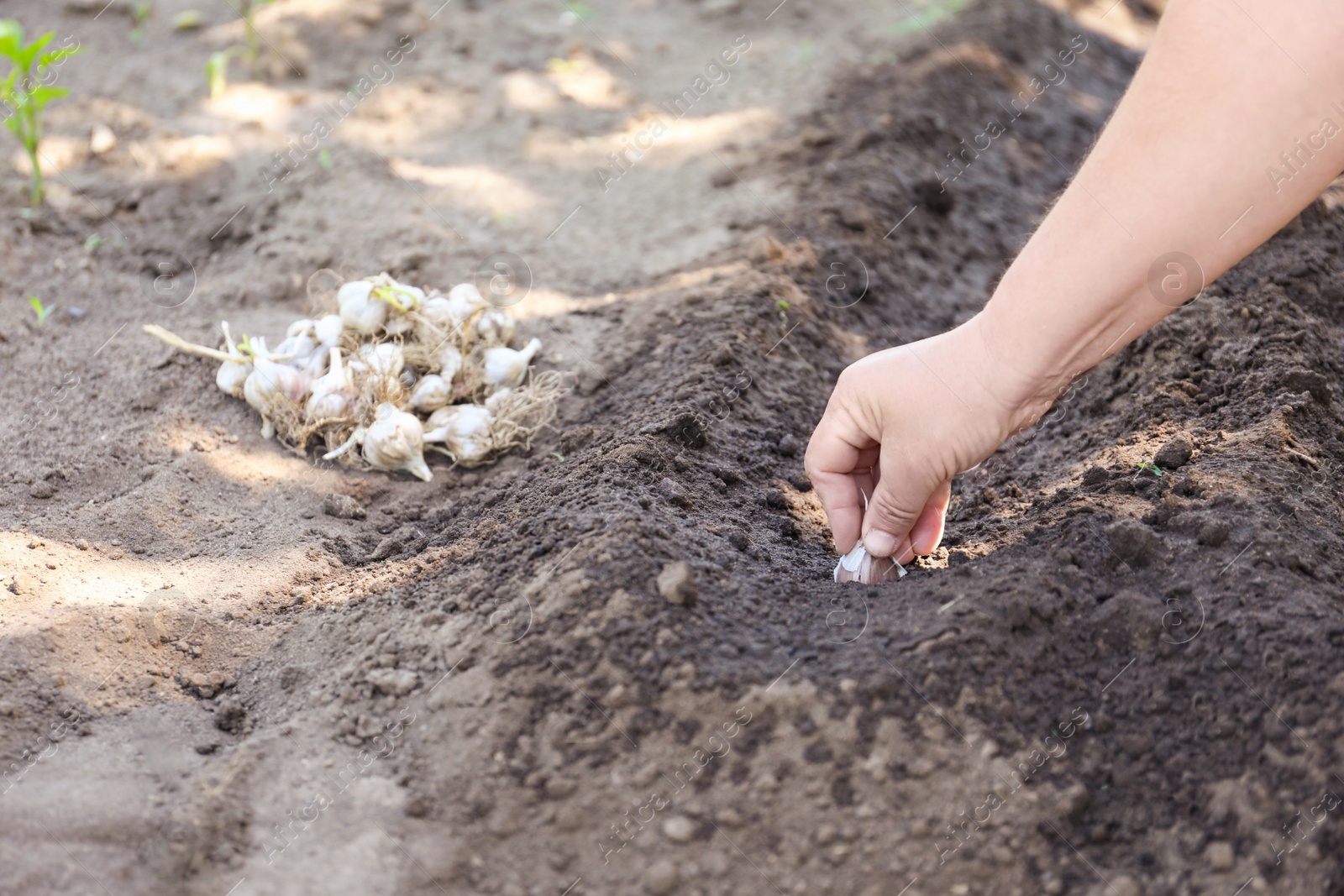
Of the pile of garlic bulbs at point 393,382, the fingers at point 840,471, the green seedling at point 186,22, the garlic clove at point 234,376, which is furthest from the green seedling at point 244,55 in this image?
the fingers at point 840,471

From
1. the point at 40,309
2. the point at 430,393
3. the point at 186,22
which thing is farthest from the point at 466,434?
the point at 186,22

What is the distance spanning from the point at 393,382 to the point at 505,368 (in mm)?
321

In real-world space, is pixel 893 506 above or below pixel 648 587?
above

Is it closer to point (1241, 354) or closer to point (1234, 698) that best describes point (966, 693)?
point (1234, 698)

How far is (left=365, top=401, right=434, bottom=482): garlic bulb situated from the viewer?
2.51 metres

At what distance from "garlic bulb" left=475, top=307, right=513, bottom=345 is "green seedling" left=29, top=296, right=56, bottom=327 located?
126 centimetres

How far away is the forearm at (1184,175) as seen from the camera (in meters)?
1.31

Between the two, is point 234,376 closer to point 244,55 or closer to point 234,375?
point 234,375

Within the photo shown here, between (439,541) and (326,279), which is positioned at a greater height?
(439,541)

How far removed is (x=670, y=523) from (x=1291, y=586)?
1.09 metres

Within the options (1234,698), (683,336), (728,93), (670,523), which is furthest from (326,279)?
(1234,698)

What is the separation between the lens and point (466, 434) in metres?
2.58

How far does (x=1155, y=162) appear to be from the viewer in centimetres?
141

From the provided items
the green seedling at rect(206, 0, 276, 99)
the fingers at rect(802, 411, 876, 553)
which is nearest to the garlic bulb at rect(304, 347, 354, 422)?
the fingers at rect(802, 411, 876, 553)
